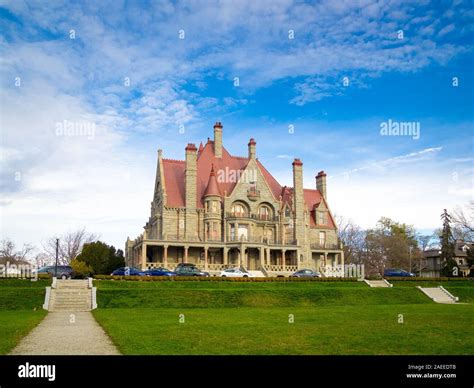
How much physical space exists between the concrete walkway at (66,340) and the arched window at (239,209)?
129ft

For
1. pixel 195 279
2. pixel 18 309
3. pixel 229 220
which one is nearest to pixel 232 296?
pixel 195 279

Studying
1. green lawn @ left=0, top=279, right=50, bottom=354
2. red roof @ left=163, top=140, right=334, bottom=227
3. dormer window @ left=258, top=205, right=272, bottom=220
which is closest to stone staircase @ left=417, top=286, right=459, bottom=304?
dormer window @ left=258, top=205, right=272, bottom=220

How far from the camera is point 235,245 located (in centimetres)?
5588

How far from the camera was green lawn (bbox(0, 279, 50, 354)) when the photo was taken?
1536 cm

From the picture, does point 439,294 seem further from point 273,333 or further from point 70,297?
point 273,333

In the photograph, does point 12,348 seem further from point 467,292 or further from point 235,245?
point 235,245

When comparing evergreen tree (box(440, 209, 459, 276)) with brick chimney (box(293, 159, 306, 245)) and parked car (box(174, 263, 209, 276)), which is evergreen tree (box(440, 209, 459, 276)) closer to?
brick chimney (box(293, 159, 306, 245))

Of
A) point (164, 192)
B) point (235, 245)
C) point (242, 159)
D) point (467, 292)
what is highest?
point (242, 159)

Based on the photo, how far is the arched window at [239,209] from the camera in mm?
59400

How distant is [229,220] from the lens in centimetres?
5766

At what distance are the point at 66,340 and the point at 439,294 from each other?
32.1 m

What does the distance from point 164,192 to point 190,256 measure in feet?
25.9

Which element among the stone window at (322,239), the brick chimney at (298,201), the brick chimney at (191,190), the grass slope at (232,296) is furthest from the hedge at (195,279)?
the stone window at (322,239)
